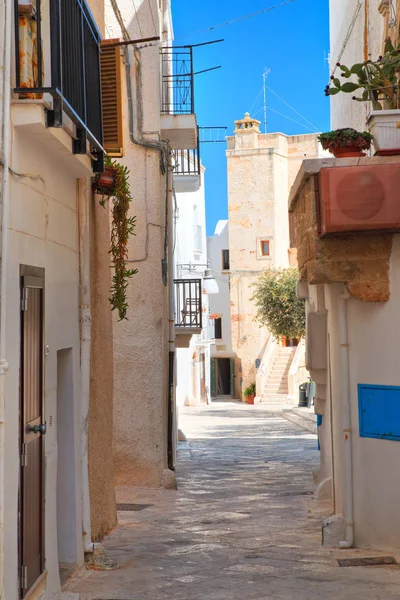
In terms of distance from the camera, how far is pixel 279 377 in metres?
39.5

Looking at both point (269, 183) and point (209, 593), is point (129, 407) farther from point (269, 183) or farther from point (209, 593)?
point (269, 183)

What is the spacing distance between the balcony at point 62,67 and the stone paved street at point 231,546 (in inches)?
135

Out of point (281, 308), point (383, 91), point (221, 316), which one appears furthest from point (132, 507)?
point (221, 316)

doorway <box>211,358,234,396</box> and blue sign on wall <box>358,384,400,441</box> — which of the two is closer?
blue sign on wall <box>358,384,400,441</box>

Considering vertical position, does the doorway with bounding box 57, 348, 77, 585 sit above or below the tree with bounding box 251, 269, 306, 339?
below

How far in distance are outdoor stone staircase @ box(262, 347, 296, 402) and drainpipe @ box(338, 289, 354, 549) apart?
3018cm

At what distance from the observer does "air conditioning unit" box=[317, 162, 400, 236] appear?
7355 mm

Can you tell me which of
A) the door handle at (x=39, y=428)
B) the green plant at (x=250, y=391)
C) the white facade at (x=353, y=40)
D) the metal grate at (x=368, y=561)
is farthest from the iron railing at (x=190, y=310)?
the green plant at (x=250, y=391)

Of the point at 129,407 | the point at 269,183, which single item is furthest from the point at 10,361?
the point at 269,183

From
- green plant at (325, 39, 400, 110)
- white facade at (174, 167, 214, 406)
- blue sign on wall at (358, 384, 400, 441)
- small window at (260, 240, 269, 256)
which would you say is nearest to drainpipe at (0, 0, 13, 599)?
blue sign on wall at (358, 384, 400, 441)

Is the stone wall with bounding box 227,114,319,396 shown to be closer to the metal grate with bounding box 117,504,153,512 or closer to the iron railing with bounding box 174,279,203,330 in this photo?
the iron railing with bounding box 174,279,203,330

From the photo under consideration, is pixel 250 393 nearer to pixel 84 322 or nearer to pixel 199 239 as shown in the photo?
pixel 199 239

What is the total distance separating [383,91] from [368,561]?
15.1 feet

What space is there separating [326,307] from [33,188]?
4.04m
